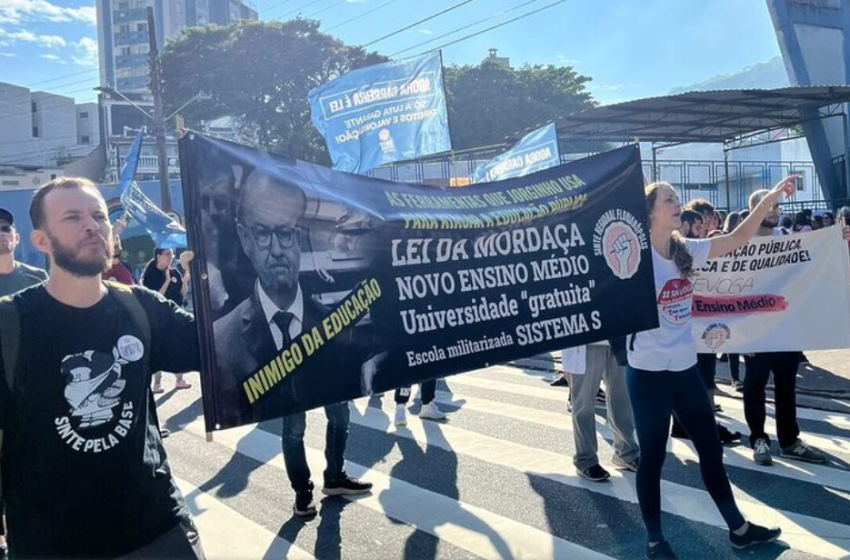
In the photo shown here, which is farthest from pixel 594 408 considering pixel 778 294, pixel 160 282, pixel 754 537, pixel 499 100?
pixel 499 100

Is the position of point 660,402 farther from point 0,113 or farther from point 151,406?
point 0,113

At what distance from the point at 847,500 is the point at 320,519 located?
3.38m

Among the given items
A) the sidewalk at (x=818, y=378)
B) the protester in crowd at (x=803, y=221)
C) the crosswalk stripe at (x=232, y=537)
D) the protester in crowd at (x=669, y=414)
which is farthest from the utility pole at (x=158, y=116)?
the protester in crowd at (x=669, y=414)

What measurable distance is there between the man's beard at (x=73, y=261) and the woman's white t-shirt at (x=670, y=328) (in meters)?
2.84

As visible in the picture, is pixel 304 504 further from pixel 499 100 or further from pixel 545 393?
pixel 499 100

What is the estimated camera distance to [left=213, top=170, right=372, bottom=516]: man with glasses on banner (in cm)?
302

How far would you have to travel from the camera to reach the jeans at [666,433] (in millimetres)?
3934

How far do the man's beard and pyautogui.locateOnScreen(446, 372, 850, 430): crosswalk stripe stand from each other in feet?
20.2

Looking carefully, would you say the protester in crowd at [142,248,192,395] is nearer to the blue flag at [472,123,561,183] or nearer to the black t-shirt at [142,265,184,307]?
the black t-shirt at [142,265,184,307]

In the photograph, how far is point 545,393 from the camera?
8367 millimetres

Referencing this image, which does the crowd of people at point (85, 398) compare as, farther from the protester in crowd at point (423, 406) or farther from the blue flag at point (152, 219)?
the blue flag at point (152, 219)

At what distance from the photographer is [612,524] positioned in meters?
4.52

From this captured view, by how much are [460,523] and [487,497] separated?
492 millimetres

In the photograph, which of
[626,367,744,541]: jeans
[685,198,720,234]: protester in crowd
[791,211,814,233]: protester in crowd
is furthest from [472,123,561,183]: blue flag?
[626,367,744,541]: jeans
